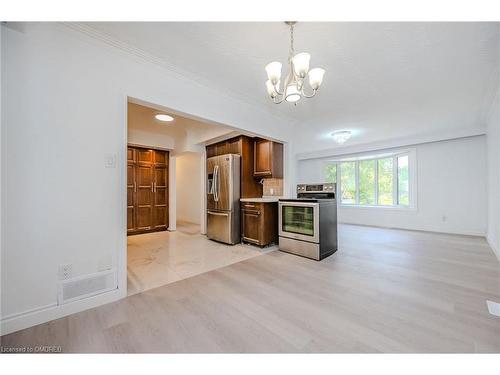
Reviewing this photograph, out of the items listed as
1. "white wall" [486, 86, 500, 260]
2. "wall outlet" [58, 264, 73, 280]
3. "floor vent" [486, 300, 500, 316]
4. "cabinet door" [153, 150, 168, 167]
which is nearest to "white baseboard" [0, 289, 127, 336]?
"wall outlet" [58, 264, 73, 280]

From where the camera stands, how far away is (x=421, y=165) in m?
5.20

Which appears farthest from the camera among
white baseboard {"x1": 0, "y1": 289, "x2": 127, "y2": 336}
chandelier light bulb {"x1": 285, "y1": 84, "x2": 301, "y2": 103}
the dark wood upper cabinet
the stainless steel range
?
the dark wood upper cabinet

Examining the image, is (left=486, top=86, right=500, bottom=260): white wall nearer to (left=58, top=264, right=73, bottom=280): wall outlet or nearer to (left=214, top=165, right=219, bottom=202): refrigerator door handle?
(left=214, top=165, right=219, bottom=202): refrigerator door handle

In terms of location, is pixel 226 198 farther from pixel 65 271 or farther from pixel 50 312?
pixel 50 312

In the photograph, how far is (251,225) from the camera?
12.4 feet

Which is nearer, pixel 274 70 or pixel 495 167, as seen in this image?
pixel 274 70

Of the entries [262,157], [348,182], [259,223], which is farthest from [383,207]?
[259,223]

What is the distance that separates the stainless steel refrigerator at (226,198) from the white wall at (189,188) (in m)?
2.91

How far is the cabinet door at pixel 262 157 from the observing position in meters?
4.00

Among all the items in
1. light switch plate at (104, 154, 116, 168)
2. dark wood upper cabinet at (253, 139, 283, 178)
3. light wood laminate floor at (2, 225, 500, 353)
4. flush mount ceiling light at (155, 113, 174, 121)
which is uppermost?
flush mount ceiling light at (155, 113, 174, 121)

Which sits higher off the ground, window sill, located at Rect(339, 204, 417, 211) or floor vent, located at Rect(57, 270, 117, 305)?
window sill, located at Rect(339, 204, 417, 211)

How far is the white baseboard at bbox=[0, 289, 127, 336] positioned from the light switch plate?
1.14 m

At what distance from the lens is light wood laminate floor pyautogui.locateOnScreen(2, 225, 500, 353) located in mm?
1348

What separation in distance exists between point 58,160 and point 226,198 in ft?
8.26
